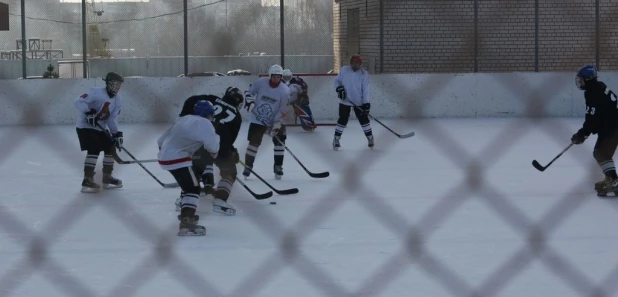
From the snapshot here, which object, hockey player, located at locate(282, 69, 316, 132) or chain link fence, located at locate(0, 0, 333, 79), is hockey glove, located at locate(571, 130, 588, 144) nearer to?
chain link fence, located at locate(0, 0, 333, 79)

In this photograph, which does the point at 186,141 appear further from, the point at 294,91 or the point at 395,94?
the point at 395,94

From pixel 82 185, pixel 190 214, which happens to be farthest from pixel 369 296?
pixel 82 185

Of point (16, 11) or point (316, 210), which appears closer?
point (316, 210)

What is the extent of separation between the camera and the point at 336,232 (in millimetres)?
6262

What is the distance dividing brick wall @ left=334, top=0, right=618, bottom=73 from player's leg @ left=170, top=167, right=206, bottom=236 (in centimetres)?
958

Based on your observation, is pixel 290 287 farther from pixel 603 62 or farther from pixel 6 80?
pixel 603 62

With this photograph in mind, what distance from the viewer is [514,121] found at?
14.6m

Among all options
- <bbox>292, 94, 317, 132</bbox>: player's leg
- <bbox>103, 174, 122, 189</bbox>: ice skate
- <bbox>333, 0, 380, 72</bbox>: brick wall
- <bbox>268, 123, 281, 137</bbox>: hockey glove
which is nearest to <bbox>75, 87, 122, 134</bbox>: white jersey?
<bbox>103, 174, 122, 189</bbox>: ice skate

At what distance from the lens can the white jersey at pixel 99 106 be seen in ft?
27.1

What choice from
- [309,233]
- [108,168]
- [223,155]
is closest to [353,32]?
[108,168]

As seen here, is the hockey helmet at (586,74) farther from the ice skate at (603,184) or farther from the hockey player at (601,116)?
the ice skate at (603,184)

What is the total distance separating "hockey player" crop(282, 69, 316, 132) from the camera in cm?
1197

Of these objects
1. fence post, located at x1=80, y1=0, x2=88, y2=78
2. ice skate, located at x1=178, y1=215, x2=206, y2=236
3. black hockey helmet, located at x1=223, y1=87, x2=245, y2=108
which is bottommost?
ice skate, located at x1=178, y1=215, x2=206, y2=236

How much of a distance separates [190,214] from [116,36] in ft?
22.4
